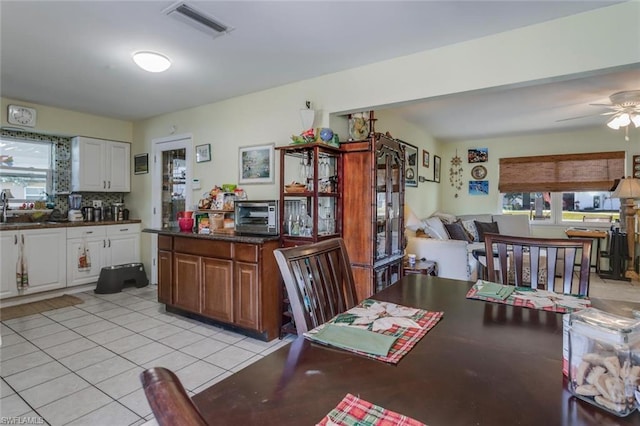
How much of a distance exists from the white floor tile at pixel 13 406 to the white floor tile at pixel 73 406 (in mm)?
88

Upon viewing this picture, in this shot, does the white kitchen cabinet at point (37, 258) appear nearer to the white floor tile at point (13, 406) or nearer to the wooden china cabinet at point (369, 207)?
the white floor tile at point (13, 406)

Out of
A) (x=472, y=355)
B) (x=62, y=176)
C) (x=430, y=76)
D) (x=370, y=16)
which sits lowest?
(x=472, y=355)

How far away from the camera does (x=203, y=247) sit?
3193 mm

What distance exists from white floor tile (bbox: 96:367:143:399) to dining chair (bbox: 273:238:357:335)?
63.5 inches

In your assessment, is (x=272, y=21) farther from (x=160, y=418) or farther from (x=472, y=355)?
(x=160, y=418)

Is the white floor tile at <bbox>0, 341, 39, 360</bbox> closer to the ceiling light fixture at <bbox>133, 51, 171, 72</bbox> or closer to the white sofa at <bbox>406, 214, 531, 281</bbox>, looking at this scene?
the ceiling light fixture at <bbox>133, 51, 171, 72</bbox>

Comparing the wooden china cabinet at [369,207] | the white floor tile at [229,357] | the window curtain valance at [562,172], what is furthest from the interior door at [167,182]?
the window curtain valance at [562,172]

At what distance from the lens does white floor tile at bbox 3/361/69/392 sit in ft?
7.23

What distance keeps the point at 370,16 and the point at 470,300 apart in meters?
1.79

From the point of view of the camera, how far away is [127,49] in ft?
8.60

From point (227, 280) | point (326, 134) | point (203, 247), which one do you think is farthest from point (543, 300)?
point (203, 247)

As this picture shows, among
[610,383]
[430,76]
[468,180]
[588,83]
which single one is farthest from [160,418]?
[468,180]

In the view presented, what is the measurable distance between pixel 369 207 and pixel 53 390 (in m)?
2.52

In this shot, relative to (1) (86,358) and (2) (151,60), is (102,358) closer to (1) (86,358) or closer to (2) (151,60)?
(1) (86,358)
